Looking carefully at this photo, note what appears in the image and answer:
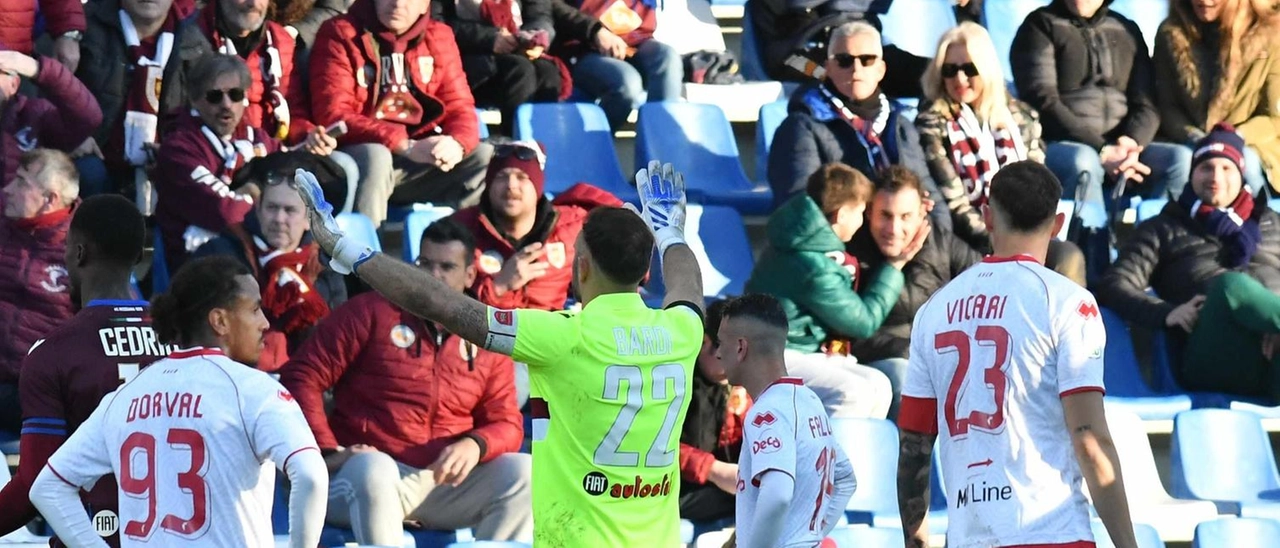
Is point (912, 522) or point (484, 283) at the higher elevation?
point (912, 522)

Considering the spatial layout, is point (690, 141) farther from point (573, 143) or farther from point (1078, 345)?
point (1078, 345)

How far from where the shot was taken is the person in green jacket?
7.52m

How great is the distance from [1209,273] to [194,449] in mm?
5531

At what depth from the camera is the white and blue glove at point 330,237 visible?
14.4ft

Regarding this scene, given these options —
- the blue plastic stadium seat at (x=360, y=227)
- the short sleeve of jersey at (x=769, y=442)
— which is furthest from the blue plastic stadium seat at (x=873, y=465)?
the short sleeve of jersey at (x=769, y=442)

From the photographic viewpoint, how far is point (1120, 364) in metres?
8.61

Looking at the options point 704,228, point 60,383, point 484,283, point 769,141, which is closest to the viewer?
point 60,383

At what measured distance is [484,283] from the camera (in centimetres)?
747

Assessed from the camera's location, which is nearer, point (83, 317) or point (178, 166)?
point (83, 317)

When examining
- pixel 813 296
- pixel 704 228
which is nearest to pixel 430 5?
pixel 704 228

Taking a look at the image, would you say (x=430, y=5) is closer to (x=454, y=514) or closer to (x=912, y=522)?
(x=454, y=514)

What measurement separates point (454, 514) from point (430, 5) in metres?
2.98

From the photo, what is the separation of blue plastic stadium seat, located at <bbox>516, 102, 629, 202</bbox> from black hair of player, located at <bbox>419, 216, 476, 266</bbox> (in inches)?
77.1

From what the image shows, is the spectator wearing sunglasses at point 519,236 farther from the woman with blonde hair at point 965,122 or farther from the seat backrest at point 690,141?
the woman with blonde hair at point 965,122
